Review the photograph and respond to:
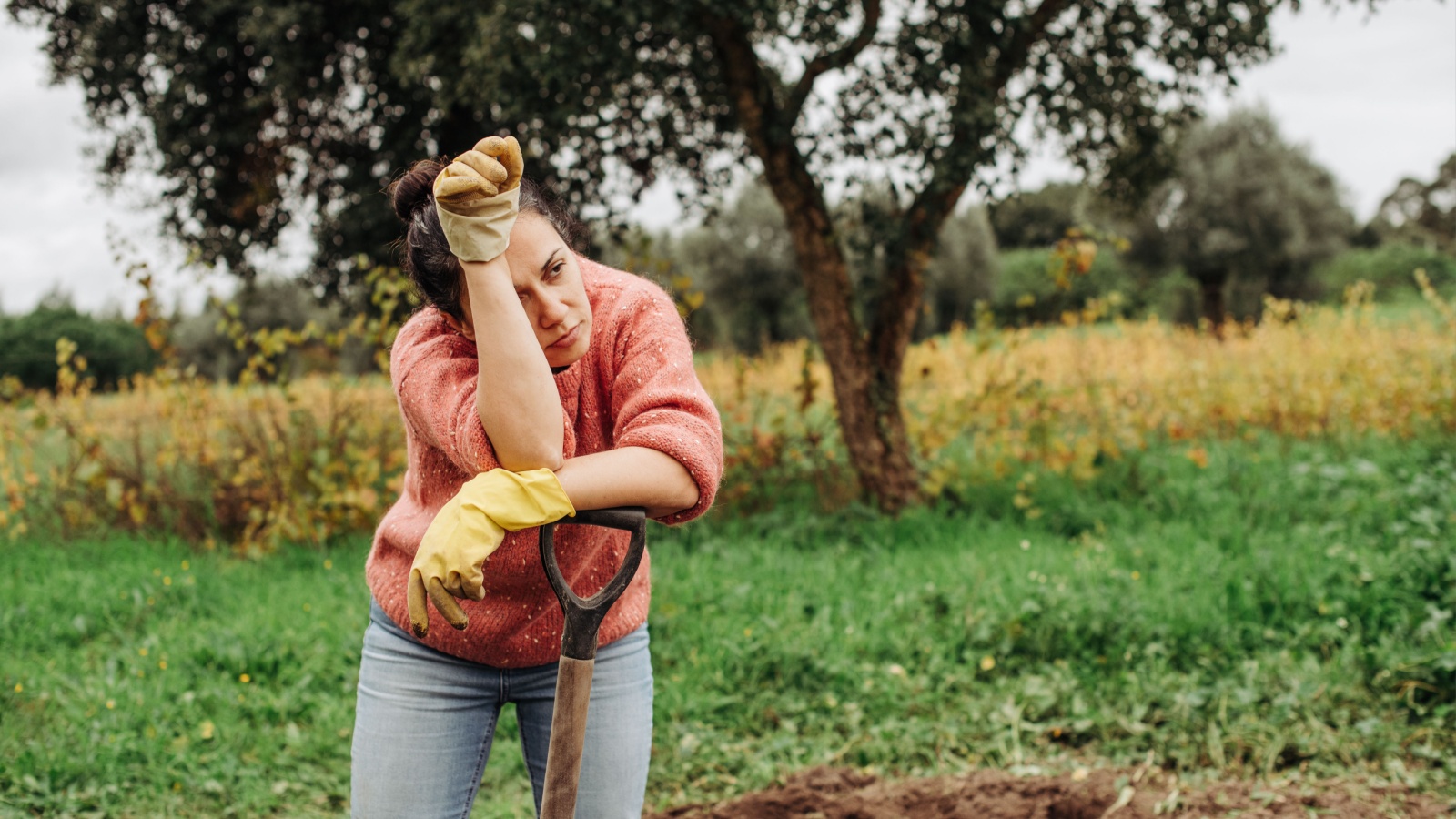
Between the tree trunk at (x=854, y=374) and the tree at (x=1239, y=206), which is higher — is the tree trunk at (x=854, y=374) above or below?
below

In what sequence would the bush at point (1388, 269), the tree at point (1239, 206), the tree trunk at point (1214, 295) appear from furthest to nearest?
the bush at point (1388, 269)
the tree trunk at point (1214, 295)
the tree at point (1239, 206)

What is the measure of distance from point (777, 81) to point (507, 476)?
5499mm

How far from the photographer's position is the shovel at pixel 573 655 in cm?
155

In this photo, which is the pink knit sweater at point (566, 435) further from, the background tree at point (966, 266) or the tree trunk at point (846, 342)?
the background tree at point (966, 266)

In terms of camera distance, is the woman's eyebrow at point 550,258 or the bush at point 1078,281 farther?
the bush at point 1078,281

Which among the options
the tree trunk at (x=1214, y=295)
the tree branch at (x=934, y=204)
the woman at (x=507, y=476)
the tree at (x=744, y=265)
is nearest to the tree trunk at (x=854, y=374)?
the tree branch at (x=934, y=204)

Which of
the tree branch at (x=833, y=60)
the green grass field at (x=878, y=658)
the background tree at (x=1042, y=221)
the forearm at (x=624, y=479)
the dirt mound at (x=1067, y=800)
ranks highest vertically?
the background tree at (x=1042, y=221)

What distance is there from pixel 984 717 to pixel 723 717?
96 centimetres

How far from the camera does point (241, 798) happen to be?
318 centimetres

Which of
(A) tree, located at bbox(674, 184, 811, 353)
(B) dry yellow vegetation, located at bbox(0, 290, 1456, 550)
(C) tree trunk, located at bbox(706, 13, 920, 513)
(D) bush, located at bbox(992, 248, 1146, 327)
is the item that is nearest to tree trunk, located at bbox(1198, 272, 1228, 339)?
(D) bush, located at bbox(992, 248, 1146, 327)

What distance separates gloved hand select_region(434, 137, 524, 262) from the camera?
138 centimetres

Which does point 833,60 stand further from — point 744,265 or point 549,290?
point 744,265

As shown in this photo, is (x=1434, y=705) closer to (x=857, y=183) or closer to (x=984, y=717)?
(x=984, y=717)

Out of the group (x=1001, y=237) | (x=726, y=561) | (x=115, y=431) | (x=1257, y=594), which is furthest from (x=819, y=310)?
(x=1001, y=237)
